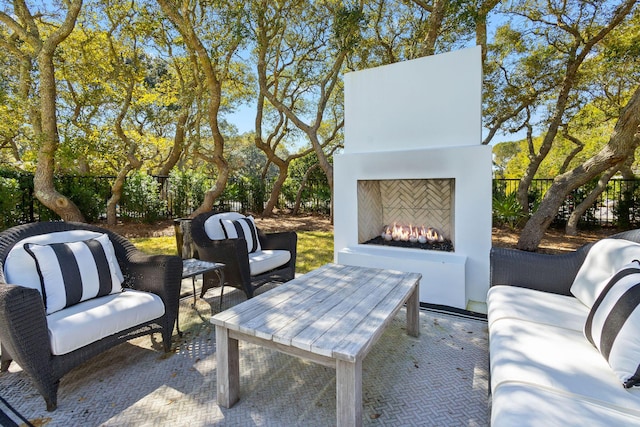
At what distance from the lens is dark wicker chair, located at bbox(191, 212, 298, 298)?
3.24m

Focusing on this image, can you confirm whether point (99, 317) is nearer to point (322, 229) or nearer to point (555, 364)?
point (555, 364)

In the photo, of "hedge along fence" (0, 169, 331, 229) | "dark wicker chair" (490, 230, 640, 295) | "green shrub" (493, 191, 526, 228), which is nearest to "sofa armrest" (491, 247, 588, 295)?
"dark wicker chair" (490, 230, 640, 295)

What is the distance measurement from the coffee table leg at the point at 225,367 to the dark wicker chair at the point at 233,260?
Result: 1.38 m

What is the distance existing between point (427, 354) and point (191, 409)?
1.66 meters

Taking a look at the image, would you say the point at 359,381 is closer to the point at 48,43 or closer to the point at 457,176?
the point at 457,176

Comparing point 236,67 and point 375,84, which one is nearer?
point 375,84

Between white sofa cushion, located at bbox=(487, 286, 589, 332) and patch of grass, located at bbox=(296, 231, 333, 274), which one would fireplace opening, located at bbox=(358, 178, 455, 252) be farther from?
white sofa cushion, located at bbox=(487, 286, 589, 332)

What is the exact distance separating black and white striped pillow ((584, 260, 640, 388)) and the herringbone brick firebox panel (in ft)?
8.32

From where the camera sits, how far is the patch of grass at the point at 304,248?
201 inches

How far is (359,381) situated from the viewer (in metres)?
1.58

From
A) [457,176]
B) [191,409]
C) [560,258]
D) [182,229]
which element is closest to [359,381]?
[191,409]

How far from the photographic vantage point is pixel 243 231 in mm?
3846

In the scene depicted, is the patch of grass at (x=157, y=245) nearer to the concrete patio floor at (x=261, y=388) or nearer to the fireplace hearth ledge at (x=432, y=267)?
the concrete patio floor at (x=261, y=388)

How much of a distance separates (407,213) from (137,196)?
6582 millimetres
